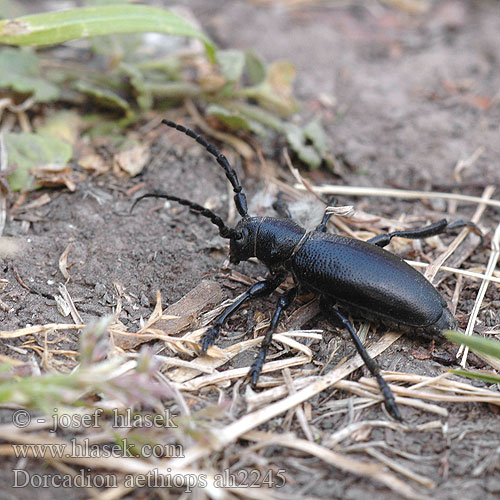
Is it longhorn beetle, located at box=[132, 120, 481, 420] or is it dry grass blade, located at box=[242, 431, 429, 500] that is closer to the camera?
dry grass blade, located at box=[242, 431, 429, 500]

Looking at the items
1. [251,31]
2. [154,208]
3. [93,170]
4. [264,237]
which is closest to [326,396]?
[264,237]

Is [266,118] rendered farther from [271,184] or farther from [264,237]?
[264,237]

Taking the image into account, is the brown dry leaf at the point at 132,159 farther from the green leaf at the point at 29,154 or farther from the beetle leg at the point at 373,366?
the beetle leg at the point at 373,366

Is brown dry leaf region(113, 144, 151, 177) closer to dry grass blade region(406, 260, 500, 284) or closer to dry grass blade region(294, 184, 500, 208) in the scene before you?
dry grass blade region(294, 184, 500, 208)

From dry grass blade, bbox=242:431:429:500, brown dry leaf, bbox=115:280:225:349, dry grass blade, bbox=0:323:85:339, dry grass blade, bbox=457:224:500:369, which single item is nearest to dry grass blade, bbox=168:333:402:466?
dry grass blade, bbox=242:431:429:500

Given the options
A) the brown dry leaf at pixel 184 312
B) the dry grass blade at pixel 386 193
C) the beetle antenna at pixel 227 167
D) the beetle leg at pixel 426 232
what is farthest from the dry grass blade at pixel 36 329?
the dry grass blade at pixel 386 193

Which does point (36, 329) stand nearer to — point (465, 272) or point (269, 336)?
point (269, 336)

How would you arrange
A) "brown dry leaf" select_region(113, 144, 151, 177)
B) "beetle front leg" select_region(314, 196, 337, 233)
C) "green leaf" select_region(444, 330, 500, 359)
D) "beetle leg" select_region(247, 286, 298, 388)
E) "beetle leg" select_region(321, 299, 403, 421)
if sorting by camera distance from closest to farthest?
"green leaf" select_region(444, 330, 500, 359), "beetle leg" select_region(321, 299, 403, 421), "beetle leg" select_region(247, 286, 298, 388), "beetle front leg" select_region(314, 196, 337, 233), "brown dry leaf" select_region(113, 144, 151, 177)
